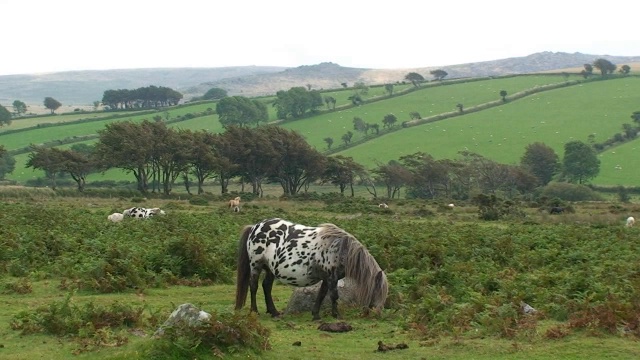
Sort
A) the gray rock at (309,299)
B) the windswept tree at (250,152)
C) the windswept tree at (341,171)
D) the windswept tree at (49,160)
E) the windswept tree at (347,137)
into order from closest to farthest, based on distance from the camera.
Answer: the gray rock at (309,299), the windswept tree at (49,160), the windswept tree at (250,152), the windswept tree at (341,171), the windswept tree at (347,137)

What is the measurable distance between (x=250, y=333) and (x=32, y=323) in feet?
15.6

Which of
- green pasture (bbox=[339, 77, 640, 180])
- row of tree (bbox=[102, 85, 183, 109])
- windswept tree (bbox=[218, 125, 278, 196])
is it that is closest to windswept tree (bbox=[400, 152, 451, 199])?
green pasture (bbox=[339, 77, 640, 180])

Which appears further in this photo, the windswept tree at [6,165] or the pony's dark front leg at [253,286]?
the windswept tree at [6,165]

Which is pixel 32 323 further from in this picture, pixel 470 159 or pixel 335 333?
pixel 470 159

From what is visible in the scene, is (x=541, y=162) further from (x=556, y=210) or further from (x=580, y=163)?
(x=556, y=210)

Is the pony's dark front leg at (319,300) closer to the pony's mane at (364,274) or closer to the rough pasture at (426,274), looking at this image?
the rough pasture at (426,274)

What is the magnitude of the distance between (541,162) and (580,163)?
22.2ft

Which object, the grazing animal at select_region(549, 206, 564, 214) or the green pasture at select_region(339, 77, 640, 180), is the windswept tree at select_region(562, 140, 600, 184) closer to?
the green pasture at select_region(339, 77, 640, 180)

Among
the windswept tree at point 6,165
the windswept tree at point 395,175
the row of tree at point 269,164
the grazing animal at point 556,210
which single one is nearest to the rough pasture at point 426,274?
the grazing animal at point 556,210

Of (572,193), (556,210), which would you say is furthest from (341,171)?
(556,210)

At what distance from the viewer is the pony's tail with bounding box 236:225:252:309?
17391 mm

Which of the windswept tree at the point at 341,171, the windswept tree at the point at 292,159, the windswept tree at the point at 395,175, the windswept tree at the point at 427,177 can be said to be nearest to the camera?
the windswept tree at the point at 292,159

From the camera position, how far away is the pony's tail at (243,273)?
17.4 metres

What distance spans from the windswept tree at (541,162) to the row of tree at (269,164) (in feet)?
0.49
